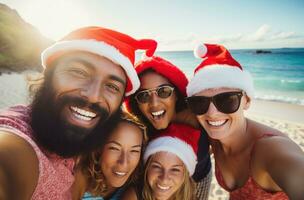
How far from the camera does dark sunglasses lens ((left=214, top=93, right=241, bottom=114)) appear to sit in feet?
9.33

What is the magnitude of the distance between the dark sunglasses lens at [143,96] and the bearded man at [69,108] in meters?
0.67

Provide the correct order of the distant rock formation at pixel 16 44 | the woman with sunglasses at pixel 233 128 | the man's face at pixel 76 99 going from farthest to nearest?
the distant rock formation at pixel 16 44 → the woman with sunglasses at pixel 233 128 → the man's face at pixel 76 99

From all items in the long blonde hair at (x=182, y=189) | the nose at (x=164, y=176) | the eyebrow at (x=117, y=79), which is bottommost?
the long blonde hair at (x=182, y=189)

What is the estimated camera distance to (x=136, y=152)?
3018 mm

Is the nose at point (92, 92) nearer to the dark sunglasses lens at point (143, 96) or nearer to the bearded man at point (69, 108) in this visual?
the bearded man at point (69, 108)

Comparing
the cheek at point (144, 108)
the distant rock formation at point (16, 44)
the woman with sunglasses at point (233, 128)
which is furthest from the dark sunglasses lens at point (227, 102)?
the distant rock formation at point (16, 44)

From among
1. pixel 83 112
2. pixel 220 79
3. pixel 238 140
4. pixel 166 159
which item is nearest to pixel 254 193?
pixel 238 140

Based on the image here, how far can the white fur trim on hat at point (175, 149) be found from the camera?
320 cm

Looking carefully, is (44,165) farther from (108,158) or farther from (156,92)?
(156,92)

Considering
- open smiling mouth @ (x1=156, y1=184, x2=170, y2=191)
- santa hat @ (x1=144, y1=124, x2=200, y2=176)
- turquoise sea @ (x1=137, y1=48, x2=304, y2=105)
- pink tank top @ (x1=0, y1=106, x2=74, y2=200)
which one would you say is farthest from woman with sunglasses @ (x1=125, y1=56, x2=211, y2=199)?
turquoise sea @ (x1=137, y1=48, x2=304, y2=105)

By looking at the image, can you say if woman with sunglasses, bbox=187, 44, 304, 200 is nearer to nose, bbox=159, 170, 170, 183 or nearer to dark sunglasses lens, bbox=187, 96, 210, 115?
dark sunglasses lens, bbox=187, 96, 210, 115

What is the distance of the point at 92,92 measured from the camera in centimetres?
232

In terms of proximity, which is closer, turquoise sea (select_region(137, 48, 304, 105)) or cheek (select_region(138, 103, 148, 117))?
cheek (select_region(138, 103, 148, 117))

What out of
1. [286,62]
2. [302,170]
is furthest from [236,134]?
[286,62]
